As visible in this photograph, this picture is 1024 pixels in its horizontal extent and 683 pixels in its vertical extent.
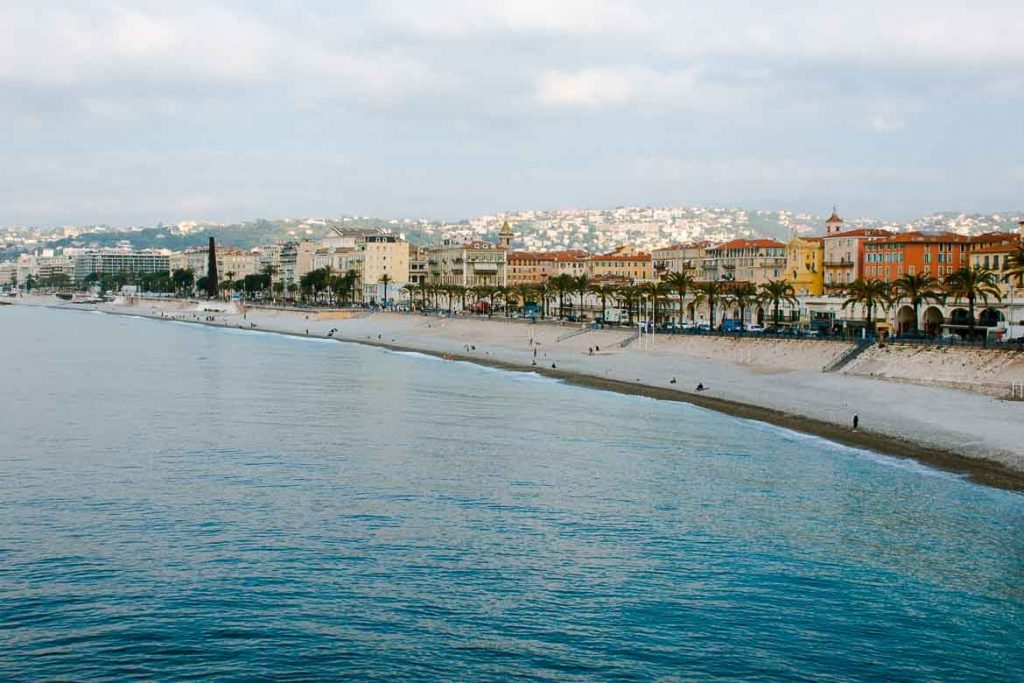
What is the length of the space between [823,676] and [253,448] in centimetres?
2225

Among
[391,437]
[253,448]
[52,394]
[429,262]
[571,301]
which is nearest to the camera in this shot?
[253,448]

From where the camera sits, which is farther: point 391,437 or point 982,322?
point 982,322

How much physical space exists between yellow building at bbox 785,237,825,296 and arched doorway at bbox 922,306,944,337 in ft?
93.2

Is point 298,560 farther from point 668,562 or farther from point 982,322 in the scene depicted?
point 982,322

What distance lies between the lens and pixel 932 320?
70.0 m

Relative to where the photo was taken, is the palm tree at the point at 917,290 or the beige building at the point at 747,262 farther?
the beige building at the point at 747,262

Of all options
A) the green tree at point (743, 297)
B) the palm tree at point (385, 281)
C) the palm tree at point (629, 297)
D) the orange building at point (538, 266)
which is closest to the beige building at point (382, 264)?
the palm tree at point (385, 281)

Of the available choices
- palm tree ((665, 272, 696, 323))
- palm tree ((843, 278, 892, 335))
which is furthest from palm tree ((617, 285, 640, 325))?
palm tree ((843, 278, 892, 335))

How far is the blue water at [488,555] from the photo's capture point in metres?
16.9

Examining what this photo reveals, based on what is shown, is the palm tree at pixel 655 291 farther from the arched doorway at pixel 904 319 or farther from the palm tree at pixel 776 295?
the arched doorway at pixel 904 319

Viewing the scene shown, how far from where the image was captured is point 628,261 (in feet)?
514

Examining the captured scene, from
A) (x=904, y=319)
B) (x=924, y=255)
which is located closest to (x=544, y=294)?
(x=924, y=255)

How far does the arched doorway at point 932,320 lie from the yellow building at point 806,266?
28395 mm

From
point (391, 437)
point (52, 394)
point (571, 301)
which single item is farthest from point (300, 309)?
point (391, 437)
